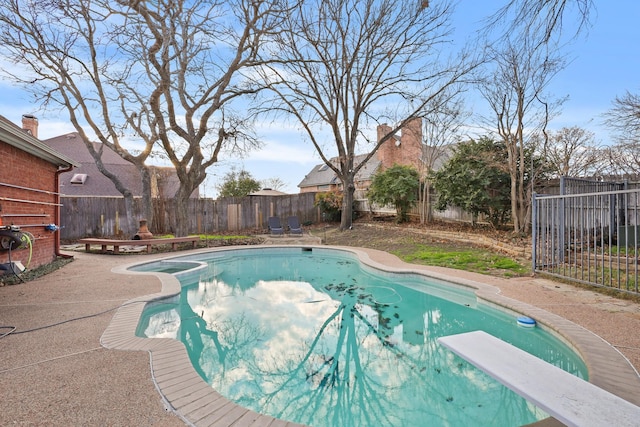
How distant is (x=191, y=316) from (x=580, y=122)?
1506 centimetres

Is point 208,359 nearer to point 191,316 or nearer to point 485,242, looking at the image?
point 191,316

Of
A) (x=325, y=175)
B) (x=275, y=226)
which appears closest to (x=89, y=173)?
(x=275, y=226)

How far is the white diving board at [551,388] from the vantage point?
1668 millimetres

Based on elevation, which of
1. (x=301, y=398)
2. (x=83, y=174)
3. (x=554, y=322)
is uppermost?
(x=83, y=174)

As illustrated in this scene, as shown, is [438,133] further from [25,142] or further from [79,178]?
[79,178]

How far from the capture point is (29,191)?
6820 millimetres

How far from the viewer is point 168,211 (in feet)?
Result: 49.0

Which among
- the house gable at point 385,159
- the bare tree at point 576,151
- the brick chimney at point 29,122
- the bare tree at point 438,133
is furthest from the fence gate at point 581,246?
the brick chimney at point 29,122

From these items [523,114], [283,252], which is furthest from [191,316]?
[523,114]

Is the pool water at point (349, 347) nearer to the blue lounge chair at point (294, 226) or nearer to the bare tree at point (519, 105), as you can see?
the bare tree at point (519, 105)

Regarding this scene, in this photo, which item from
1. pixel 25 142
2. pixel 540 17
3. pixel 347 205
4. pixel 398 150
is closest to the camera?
pixel 540 17

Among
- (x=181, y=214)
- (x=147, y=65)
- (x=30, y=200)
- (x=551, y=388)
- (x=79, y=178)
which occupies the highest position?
(x=147, y=65)

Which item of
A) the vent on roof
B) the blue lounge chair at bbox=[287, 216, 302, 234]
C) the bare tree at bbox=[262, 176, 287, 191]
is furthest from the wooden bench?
the bare tree at bbox=[262, 176, 287, 191]

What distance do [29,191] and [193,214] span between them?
8431 millimetres
